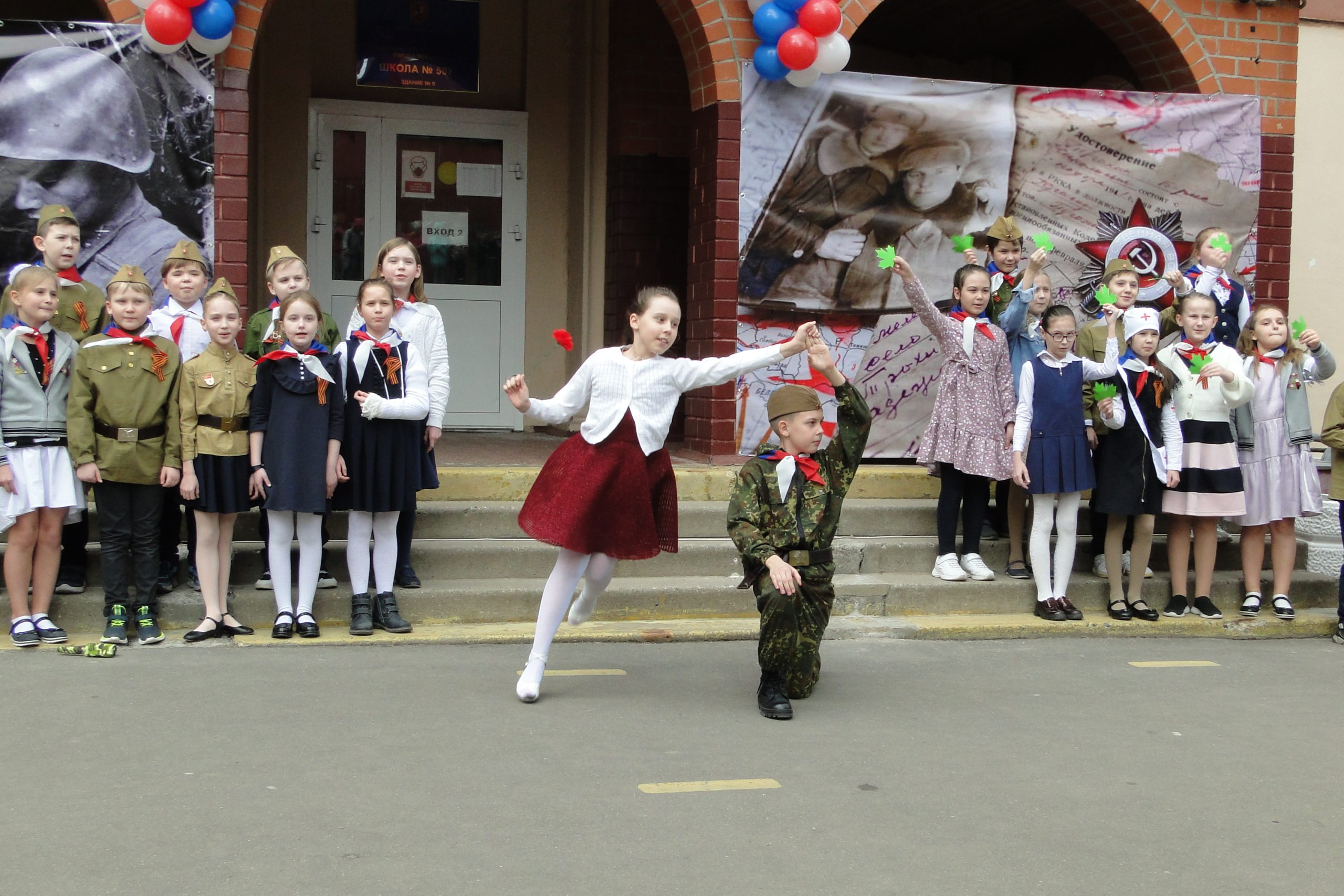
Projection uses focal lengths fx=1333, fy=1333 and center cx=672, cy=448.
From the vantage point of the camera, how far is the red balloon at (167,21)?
691 centimetres

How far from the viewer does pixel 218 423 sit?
237 inches

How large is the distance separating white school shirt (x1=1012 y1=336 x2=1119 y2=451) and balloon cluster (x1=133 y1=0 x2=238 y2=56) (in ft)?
15.1

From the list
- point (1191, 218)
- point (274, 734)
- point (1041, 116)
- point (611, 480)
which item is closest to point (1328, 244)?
point (1191, 218)

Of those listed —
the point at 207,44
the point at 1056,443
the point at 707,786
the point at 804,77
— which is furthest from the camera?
the point at 804,77

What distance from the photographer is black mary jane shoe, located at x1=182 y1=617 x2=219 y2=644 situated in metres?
5.93

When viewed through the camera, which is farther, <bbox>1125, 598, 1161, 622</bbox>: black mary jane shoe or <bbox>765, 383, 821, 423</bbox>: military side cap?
<bbox>1125, 598, 1161, 622</bbox>: black mary jane shoe

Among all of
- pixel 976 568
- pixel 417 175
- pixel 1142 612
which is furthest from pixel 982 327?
pixel 417 175

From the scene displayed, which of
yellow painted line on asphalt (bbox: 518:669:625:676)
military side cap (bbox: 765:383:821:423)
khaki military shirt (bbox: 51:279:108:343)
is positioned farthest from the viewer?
khaki military shirt (bbox: 51:279:108:343)

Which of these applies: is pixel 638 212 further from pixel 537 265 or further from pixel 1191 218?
pixel 1191 218

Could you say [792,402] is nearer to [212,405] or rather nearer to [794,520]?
[794,520]

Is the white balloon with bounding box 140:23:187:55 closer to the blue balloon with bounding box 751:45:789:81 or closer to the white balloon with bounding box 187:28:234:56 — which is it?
the white balloon with bounding box 187:28:234:56

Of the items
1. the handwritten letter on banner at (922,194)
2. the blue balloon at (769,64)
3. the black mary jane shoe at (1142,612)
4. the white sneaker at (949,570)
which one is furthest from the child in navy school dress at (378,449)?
the black mary jane shoe at (1142,612)

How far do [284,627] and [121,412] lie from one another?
46.8 inches

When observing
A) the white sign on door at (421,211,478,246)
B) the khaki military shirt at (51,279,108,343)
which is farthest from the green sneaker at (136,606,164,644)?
the white sign on door at (421,211,478,246)
